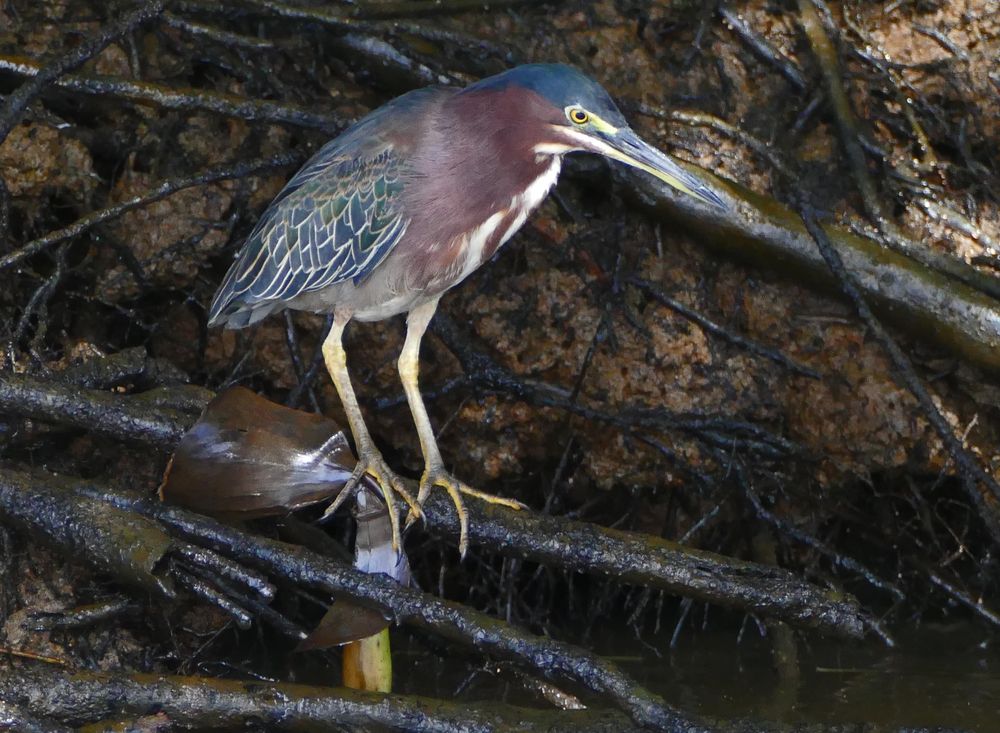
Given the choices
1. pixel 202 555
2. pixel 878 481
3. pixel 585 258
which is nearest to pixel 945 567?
pixel 878 481

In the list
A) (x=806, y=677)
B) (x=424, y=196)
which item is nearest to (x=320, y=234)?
(x=424, y=196)

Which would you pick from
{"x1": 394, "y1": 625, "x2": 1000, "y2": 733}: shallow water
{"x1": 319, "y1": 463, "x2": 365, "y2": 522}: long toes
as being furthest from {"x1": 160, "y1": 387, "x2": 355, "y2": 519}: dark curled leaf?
{"x1": 394, "y1": 625, "x2": 1000, "y2": 733}: shallow water

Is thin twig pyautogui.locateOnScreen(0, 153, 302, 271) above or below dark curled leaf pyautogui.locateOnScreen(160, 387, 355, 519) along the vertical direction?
above

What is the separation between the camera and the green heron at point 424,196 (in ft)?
8.55

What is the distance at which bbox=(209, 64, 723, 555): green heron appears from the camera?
2.61m

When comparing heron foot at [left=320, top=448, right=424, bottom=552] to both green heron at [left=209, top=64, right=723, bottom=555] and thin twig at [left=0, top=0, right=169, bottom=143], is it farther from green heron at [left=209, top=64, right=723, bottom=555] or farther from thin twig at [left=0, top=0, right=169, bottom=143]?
thin twig at [left=0, top=0, right=169, bottom=143]

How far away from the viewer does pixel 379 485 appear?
8.89 feet

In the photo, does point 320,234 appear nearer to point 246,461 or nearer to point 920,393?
point 246,461

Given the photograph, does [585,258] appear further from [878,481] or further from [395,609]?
[395,609]

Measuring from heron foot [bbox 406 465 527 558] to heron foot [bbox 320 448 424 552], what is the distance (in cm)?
3

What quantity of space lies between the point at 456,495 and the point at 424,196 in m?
0.66

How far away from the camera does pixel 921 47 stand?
3820 millimetres

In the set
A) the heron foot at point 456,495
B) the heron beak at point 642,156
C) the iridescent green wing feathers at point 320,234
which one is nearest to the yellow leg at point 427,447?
the heron foot at point 456,495

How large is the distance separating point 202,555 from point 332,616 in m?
0.30
